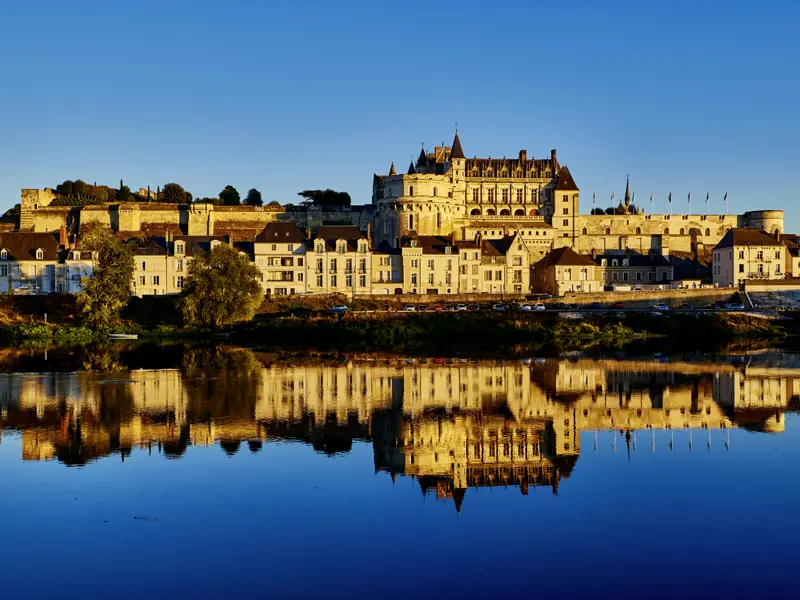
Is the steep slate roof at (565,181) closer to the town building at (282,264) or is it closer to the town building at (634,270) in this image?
the town building at (634,270)

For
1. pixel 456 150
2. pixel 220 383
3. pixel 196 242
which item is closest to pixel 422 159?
pixel 456 150

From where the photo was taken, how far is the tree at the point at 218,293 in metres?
48.2

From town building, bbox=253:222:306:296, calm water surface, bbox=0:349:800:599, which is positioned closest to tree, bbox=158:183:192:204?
town building, bbox=253:222:306:296

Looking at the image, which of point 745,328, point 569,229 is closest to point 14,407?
point 745,328

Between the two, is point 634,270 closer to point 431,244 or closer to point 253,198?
point 431,244

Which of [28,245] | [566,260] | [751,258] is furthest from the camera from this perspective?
[566,260]

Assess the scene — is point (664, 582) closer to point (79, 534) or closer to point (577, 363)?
point (79, 534)

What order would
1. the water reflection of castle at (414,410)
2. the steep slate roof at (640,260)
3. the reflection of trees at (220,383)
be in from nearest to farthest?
the water reflection of castle at (414,410) → the reflection of trees at (220,383) → the steep slate roof at (640,260)

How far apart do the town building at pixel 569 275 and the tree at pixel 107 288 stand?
28.7 metres

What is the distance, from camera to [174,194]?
99750 millimetres

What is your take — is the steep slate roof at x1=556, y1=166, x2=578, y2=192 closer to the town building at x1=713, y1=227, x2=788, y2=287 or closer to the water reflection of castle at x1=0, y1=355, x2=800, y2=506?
the town building at x1=713, y1=227, x2=788, y2=287

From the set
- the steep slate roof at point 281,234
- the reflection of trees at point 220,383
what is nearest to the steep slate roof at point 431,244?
the steep slate roof at point 281,234

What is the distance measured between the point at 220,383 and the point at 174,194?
7300 cm

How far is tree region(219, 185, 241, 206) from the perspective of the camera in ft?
311
